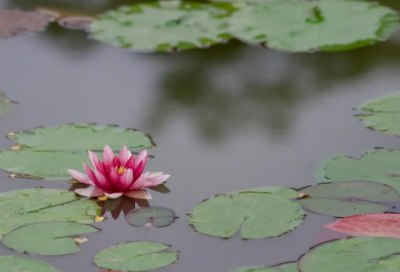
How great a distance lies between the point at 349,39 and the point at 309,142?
1164 mm

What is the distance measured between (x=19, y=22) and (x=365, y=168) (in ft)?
8.18

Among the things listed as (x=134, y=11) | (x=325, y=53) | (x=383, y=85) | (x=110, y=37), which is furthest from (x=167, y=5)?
(x=383, y=85)

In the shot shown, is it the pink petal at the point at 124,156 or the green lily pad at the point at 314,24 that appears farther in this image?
the green lily pad at the point at 314,24

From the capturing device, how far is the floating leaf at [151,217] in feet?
7.45

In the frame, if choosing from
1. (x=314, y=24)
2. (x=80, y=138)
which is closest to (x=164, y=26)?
(x=314, y=24)

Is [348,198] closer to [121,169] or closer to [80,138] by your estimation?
[121,169]

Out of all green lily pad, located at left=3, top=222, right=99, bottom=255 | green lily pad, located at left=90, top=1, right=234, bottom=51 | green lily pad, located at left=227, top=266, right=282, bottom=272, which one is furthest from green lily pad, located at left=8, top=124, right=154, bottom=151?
green lily pad, located at left=90, top=1, right=234, bottom=51

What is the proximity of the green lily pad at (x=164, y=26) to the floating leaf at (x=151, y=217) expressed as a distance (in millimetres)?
1617

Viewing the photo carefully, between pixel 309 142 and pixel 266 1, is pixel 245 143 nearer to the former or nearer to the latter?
pixel 309 142

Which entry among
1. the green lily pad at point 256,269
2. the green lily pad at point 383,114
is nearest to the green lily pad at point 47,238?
the green lily pad at point 256,269

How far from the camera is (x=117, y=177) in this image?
2.41m

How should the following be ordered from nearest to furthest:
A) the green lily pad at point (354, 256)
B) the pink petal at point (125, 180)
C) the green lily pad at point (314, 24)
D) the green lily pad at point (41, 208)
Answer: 1. the green lily pad at point (354, 256)
2. the green lily pad at point (41, 208)
3. the pink petal at point (125, 180)
4. the green lily pad at point (314, 24)

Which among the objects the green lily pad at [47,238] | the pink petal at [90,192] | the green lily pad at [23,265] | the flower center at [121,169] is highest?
the flower center at [121,169]

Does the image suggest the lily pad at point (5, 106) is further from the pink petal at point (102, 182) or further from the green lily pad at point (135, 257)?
the green lily pad at point (135, 257)
